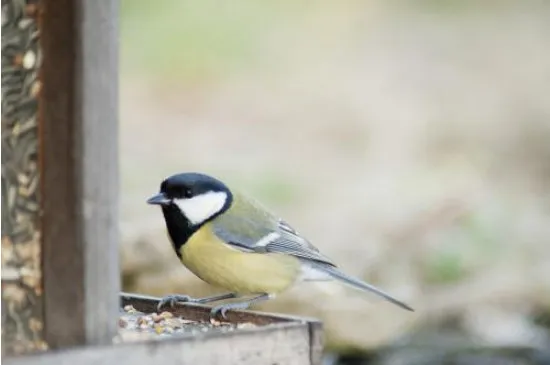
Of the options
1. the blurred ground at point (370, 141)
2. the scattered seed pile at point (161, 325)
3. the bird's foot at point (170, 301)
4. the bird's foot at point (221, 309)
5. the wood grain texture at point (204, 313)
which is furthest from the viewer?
the blurred ground at point (370, 141)

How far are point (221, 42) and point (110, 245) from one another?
9.39m

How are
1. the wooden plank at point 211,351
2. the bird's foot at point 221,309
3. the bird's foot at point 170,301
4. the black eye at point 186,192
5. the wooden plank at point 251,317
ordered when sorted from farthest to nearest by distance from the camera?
the black eye at point 186,192 → the bird's foot at point 170,301 → the bird's foot at point 221,309 → the wooden plank at point 251,317 → the wooden plank at point 211,351

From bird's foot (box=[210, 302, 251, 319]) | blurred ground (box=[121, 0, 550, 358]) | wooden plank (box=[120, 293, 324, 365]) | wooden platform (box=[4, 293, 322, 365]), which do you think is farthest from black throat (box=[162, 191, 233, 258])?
blurred ground (box=[121, 0, 550, 358])

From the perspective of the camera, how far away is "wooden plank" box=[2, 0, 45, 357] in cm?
255

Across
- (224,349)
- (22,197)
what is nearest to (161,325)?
(224,349)

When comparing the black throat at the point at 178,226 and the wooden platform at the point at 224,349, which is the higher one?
the black throat at the point at 178,226

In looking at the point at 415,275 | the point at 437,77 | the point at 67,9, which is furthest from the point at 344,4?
the point at 67,9

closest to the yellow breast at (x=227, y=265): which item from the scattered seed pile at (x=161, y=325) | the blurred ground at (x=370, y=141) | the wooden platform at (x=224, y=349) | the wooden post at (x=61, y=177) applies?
the scattered seed pile at (x=161, y=325)

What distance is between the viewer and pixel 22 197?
256 cm

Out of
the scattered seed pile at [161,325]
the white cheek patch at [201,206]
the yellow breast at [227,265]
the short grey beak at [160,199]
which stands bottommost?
the scattered seed pile at [161,325]

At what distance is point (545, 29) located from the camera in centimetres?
1238

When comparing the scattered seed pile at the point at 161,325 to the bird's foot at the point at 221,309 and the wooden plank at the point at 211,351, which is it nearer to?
the bird's foot at the point at 221,309

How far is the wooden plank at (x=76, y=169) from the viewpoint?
2.52m

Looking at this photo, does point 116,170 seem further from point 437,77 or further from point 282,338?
point 437,77
